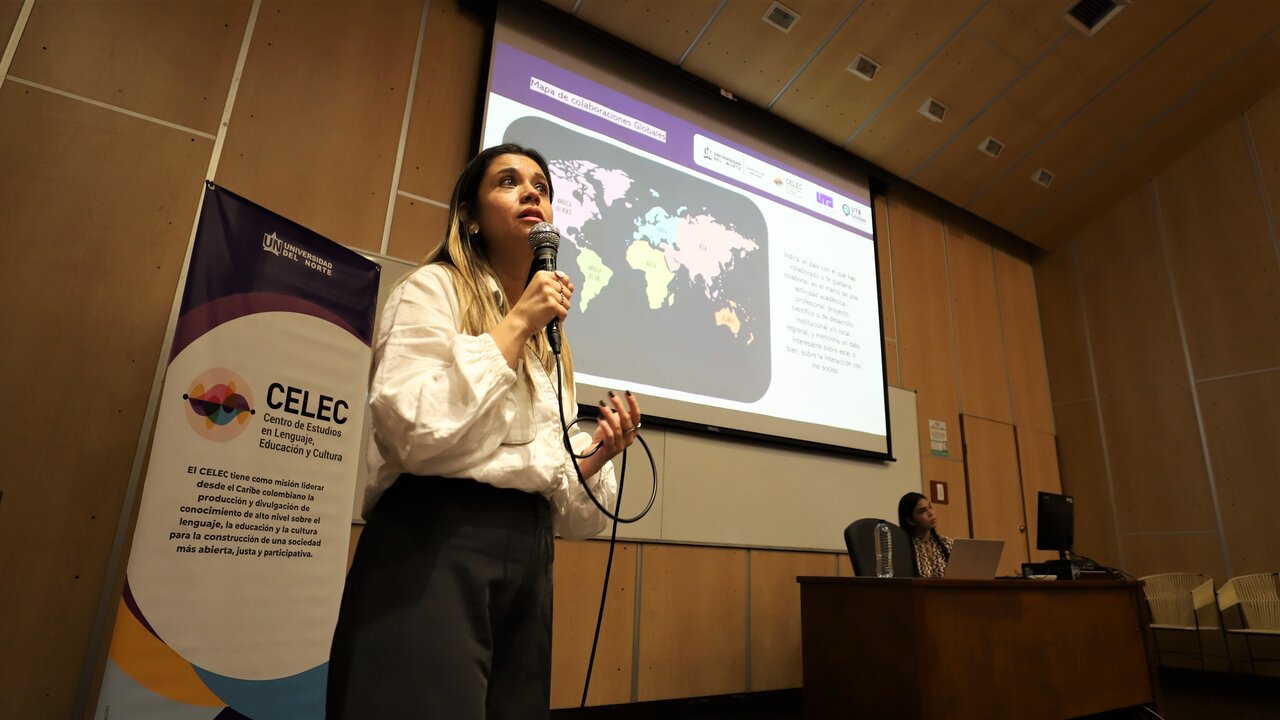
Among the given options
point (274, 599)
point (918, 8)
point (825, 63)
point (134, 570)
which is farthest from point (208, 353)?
point (918, 8)

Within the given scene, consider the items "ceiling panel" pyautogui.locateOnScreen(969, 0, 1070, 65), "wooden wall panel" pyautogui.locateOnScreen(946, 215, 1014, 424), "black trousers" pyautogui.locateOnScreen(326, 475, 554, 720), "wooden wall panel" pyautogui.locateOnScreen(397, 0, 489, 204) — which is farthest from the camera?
"wooden wall panel" pyautogui.locateOnScreen(946, 215, 1014, 424)

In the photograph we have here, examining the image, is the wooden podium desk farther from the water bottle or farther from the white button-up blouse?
the white button-up blouse

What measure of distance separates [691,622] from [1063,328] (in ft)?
14.4

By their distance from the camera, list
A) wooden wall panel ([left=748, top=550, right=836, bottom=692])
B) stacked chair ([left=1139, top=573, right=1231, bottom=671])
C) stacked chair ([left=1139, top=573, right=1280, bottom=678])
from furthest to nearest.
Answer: stacked chair ([left=1139, top=573, right=1231, bottom=671]) < stacked chair ([left=1139, top=573, right=1280, bottom=678]) < wooden wall panel ([left=748, top=550, right=836, bottom=692])

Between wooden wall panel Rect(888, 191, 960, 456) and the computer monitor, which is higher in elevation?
wooden wall panel Rect(888, 191, 960, 456)

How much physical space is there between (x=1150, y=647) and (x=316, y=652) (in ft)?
Answer: 11.2

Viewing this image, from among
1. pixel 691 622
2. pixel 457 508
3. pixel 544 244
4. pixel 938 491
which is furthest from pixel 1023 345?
pixel 457 508

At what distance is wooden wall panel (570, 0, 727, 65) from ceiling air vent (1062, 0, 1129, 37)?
2269 millimetres

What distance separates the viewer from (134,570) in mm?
1634

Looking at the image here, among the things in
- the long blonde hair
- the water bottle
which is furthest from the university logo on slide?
the water bottle

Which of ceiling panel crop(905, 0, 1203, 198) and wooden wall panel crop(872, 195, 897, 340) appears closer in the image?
ceiling panel crop(905, 0, 1203, 198)

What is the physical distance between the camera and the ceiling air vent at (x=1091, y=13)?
13.8 feet

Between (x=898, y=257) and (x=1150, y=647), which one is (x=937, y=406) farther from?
(x=1150, y=647)

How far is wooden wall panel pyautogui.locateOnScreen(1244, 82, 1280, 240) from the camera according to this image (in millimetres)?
4910
